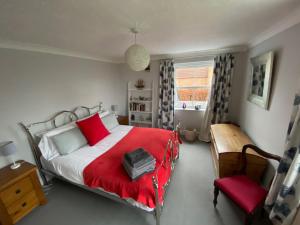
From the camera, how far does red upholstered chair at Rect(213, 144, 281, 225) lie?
1354mm

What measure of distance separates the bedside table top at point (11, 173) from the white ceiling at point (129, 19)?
1.64 meters

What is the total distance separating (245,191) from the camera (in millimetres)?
1504

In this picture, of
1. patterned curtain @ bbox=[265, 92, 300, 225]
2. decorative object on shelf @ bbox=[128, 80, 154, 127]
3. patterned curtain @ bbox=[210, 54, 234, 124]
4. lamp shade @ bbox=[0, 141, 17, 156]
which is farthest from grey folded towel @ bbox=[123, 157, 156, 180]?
decorative object on shelf @ bbox=[128, 80, 154, 127]

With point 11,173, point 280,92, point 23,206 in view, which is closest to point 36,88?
point 11,173

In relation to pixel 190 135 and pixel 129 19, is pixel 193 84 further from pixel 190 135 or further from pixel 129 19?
pixel 129 19

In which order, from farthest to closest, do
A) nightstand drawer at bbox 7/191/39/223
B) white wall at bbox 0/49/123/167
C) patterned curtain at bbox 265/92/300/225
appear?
white wall at bbox 0/49/123/167, nightstand drawer at bbox 7/191/39/223, patterned curtain at bbox 265/92/300/225

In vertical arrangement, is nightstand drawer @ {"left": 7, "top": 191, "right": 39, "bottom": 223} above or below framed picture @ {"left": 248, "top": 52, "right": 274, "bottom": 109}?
below

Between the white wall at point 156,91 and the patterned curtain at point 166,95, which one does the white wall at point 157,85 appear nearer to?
the white wall at point 156,91

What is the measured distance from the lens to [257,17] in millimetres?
1510

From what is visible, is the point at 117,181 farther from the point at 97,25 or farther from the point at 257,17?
the point at 257,17

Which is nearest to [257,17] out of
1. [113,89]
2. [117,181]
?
[117,181]

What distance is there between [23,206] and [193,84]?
3910 mm

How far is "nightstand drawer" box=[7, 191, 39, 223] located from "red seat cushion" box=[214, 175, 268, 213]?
239 centimetres

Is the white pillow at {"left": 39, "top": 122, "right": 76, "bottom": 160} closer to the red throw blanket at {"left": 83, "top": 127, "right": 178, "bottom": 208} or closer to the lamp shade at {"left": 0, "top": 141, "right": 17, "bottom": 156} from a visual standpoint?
the lamp shade at {"left": 0, "top": 141, "right": 17, "bottom": 156}
